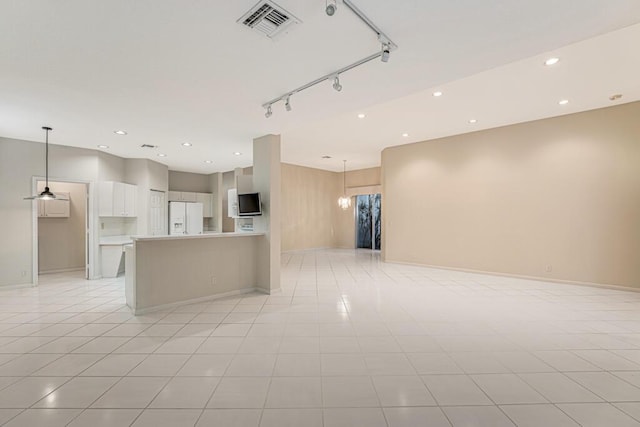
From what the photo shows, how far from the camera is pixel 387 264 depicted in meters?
7.65

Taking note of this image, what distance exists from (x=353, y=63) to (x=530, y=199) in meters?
5.17

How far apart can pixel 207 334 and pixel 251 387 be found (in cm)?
124

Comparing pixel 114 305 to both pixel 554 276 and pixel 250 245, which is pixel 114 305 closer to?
pixel 250 245

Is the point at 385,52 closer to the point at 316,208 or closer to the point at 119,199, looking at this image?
the point at 119,199

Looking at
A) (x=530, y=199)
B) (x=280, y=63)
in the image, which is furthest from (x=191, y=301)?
(x=530, y=199)

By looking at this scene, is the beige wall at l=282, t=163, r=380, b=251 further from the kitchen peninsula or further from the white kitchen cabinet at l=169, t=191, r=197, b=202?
the kitchen peninsula

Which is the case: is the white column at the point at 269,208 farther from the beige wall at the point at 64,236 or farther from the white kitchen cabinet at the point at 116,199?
the beige wall at the point at 64,236

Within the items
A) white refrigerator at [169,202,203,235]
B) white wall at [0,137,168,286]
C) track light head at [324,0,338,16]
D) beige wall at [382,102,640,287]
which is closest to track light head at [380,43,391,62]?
track light head at [324,0,338,16]

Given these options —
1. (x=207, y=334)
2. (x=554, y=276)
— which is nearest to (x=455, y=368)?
(x=207, y=334)

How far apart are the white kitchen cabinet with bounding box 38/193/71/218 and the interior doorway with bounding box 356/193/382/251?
28.9 ft

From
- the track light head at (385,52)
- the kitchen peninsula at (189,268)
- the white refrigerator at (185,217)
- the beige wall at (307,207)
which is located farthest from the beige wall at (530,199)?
the white refrigerator at (185,217)

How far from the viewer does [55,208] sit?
6.86m

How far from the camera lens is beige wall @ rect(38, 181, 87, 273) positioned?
671cm

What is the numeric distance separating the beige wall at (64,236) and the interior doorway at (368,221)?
27.7ft
